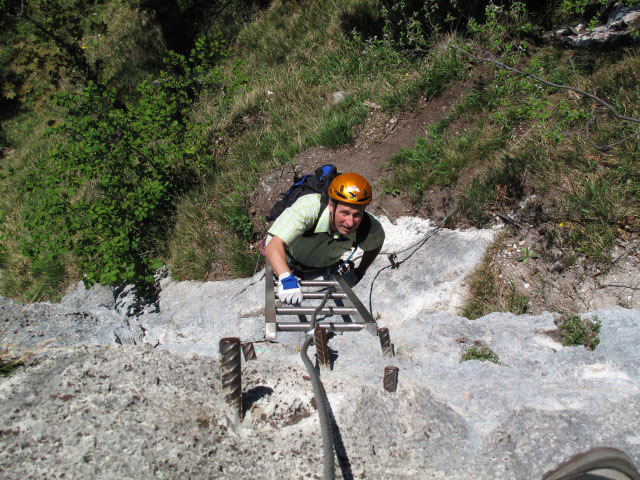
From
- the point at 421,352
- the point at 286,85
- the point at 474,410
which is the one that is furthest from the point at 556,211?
the point at 286,85

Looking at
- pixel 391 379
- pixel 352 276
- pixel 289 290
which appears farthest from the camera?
pixel 352 276

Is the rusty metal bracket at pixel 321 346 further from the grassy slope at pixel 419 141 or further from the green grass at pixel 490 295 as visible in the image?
→ the grassy slope at pixel 419 141

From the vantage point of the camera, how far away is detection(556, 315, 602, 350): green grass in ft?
12.8

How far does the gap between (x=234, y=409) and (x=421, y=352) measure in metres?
1.69

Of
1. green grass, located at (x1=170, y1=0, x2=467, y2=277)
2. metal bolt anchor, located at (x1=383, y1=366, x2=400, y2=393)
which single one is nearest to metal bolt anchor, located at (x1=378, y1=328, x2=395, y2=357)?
metal bolt anchor, located at (x1=383, y1=366, x2=400, y2=393)

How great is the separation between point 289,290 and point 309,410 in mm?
1585

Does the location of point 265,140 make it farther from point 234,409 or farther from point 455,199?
point 234,409

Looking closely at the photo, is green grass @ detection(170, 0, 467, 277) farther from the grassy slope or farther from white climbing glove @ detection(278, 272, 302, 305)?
white climbing glove @ detection(278, 272, 302, 305)

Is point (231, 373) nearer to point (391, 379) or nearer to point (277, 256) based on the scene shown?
point (391, 379)

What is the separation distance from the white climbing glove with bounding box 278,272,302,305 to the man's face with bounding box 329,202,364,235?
0.72 meters

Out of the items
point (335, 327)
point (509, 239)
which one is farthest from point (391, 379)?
point (509, 239)

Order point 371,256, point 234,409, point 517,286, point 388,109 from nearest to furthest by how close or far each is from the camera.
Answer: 1. point 234,409
2. point 517,286
3. point 371,256
4. point 388,109

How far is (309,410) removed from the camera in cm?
288

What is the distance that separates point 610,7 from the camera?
730 centimetres
